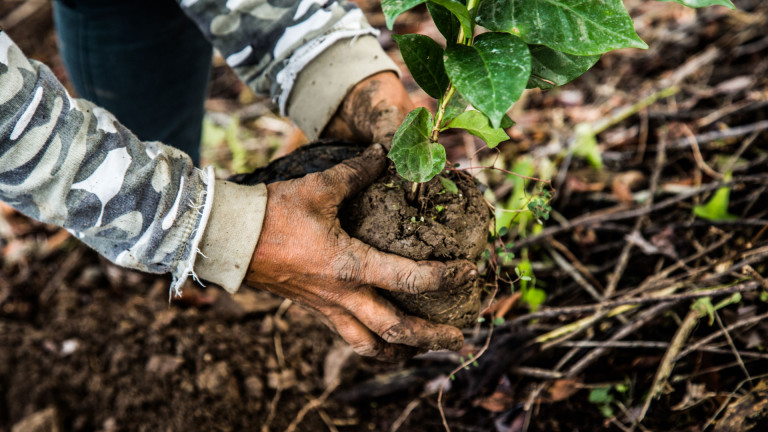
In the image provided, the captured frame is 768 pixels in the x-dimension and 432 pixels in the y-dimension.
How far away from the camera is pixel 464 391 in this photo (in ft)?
5.93

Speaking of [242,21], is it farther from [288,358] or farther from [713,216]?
Answer: [713,216]

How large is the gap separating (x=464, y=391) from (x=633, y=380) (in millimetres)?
563

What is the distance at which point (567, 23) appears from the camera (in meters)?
0.95

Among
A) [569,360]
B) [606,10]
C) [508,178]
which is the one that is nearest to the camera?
[606,10]

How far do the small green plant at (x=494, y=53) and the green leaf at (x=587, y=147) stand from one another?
4.39ft

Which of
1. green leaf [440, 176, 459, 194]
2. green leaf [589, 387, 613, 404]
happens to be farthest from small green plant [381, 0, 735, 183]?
green leaf [589, 387, 613, 404]

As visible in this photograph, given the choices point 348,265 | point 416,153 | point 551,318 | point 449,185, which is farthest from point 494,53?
point 551,318

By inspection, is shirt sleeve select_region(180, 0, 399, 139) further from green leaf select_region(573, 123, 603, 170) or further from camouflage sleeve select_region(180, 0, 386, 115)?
green leaf select_region(573, 123, 603, 170)

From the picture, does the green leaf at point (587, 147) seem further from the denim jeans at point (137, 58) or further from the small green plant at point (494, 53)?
the denim jeans at point (137, 58)

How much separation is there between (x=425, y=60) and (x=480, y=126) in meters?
0.19

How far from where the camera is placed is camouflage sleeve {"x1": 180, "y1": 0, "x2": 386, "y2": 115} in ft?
5.09

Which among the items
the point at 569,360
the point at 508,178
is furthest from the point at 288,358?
the point at 508,178

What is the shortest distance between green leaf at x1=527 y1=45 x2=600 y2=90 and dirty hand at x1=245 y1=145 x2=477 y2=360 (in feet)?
1.56

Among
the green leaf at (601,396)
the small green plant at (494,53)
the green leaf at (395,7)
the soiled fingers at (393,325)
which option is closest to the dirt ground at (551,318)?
the green leaf at (601,396)
